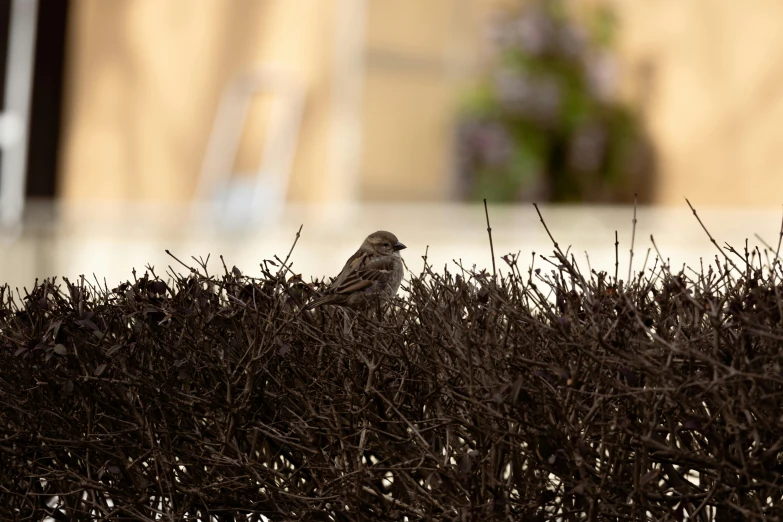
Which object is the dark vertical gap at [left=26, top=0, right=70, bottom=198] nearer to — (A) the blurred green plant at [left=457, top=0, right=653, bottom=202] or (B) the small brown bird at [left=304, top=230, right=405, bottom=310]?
(A) the blurred green plant at [left=457, top=0, right=653, bottom=202]

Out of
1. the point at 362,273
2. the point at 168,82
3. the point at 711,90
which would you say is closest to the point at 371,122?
the point at 168,82

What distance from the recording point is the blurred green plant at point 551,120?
15391 mm

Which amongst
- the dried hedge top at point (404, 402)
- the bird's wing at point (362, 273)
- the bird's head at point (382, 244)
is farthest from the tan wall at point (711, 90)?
the dried hedge top at point (404, 402)

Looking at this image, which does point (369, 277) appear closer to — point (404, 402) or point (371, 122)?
point (404, 402)

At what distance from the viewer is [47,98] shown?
1723 centimetres

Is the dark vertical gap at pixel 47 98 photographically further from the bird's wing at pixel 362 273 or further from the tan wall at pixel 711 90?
the bird's wing at pixel 362 273

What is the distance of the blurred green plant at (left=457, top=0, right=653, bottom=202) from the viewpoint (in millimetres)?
15391

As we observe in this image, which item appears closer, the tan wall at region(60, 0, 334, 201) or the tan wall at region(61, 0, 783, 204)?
the tan wall at region(61, 0, 783, 204)

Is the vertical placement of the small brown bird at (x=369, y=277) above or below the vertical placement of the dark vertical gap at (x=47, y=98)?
below

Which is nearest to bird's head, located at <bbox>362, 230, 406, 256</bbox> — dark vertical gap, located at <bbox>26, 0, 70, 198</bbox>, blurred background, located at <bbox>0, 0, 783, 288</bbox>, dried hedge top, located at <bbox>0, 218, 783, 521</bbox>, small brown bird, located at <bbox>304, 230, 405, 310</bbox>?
small brown bird, located at <bbox>304, 230, 405, 310</bbox>

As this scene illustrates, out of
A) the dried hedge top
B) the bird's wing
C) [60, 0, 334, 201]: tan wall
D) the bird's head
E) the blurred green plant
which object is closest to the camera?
the dried hedge top

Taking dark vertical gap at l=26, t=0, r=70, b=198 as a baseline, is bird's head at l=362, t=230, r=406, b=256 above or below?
below

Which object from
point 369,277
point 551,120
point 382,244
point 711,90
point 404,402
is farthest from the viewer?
point 551,120

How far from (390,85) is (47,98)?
5366mm
